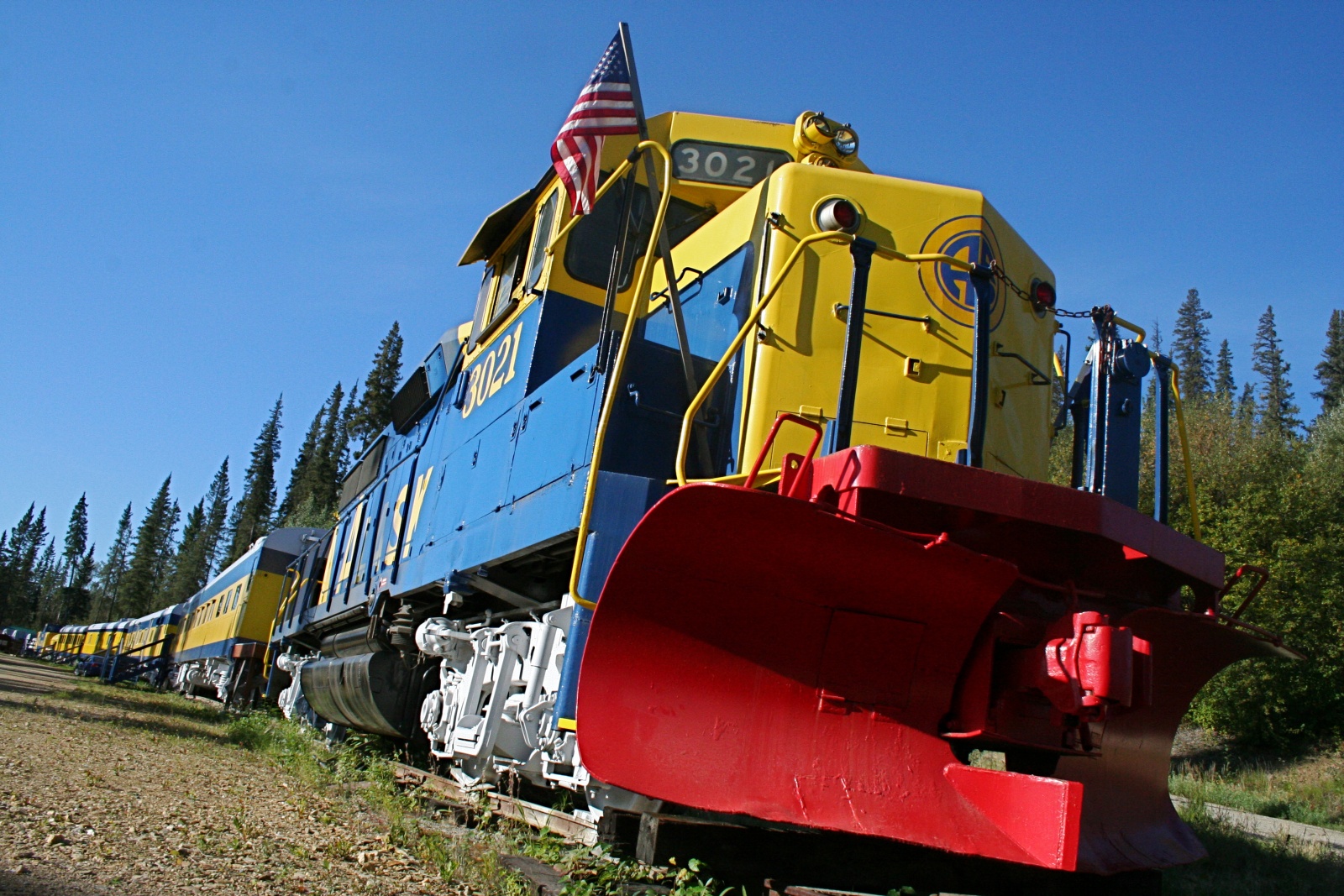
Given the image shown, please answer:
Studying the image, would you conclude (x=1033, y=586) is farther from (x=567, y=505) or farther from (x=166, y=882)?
(x=166, y=882)

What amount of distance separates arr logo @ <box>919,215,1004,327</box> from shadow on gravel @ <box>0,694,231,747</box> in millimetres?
8513

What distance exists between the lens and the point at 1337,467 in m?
24.0

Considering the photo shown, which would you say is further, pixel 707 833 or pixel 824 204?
pixel 824 204

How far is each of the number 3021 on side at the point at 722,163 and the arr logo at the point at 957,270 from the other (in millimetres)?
1400

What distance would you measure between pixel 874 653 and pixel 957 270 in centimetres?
190

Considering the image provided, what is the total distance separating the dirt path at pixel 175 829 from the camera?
10.9ft

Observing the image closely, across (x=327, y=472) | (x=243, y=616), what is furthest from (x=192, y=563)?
(x=243, y=616)

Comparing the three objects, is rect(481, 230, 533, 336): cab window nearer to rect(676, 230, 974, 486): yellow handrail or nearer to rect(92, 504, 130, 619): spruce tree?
rect(676, 230, 974, 486): yellow handrail

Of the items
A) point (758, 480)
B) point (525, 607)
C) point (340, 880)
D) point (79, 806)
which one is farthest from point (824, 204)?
point (79, 806)

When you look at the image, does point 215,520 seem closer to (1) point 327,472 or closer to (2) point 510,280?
(1) point 327,472

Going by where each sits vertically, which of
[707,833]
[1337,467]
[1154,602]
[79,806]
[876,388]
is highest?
[1337,467]

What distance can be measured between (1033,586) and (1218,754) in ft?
57.0

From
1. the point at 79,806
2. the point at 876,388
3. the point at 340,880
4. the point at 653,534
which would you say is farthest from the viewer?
the point at 79,806

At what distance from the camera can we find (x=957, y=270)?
14.2 feet
